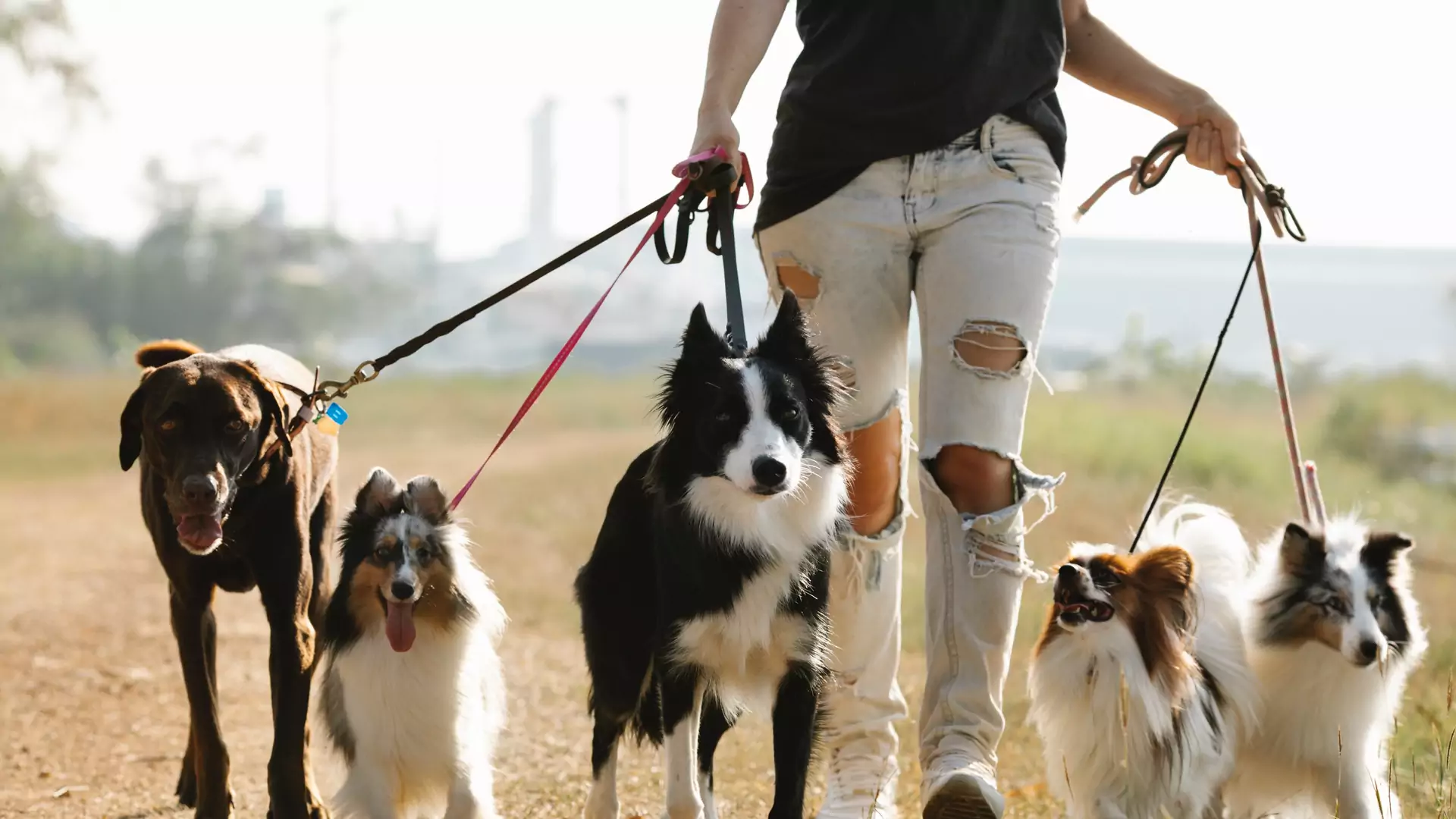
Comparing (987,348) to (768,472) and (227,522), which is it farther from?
(227,522)

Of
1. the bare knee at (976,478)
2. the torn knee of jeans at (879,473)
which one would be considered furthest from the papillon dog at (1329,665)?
the torn knee of jeans at (879,473)

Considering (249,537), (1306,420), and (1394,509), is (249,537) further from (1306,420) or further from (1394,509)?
(1306,420)

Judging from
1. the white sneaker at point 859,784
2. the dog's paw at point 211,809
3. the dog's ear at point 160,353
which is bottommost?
the dog's paw at point 211,809

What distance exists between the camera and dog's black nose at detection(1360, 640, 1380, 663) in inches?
168

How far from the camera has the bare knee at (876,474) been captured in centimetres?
435

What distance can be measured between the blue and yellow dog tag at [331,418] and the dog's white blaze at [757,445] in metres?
1.30

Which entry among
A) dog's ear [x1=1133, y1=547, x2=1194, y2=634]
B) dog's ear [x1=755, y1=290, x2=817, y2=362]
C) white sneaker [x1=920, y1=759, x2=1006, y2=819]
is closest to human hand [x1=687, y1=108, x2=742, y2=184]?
dog's ear [x1=755, y1=290, x2=817, y2=362]

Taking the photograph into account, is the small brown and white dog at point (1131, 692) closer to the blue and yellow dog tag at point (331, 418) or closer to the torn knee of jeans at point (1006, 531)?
the torn knee of jeans at point (1006, 531)

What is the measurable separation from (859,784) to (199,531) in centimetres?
193

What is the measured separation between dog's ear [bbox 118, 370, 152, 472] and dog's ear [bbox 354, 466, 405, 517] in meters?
0.61

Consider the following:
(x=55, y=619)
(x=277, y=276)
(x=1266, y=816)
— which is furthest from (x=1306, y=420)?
(x=277, y=276)

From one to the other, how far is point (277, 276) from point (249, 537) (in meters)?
52.2

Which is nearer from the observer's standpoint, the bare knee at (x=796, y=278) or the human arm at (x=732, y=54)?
the human arm at (x=732, y=54)

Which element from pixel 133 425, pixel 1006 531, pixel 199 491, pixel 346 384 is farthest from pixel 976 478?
pixel 133 425
